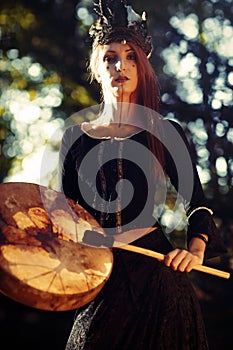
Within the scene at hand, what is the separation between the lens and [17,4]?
4.89 meters

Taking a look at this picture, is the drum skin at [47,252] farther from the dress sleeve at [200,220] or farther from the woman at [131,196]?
the dress sleeve at [200,220]

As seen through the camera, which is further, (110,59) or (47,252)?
(110,59)

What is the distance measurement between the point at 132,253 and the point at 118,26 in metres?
0.70

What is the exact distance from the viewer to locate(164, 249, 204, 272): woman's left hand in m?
1.41

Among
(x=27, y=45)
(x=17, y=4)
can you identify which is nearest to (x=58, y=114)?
(x=27, y=45)

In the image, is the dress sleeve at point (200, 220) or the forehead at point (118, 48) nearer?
the dress sleeve at point (200, 220)

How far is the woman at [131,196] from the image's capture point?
1.41m

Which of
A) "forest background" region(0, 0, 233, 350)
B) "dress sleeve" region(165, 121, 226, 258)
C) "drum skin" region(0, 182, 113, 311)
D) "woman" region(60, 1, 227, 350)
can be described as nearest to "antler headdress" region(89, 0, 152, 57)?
"woman" region(60, 1, 227, 350)

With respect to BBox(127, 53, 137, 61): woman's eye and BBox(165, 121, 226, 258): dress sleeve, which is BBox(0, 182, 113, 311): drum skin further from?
BBox(127, 53, 137, 61): woman's eye

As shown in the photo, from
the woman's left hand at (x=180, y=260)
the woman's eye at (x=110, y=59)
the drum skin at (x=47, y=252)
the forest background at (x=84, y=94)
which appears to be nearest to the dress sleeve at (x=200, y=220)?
the woman's left hand at (x=180, y=260)

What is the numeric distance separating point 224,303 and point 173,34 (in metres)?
2.18

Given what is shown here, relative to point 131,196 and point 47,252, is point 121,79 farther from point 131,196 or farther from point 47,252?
point 47,252

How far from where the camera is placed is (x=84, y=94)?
461cm

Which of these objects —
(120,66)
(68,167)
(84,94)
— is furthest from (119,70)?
(84,94)
